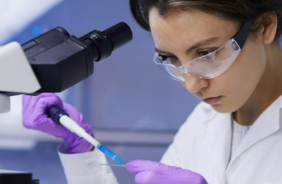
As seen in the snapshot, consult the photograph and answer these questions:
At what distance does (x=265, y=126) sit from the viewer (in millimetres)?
1137

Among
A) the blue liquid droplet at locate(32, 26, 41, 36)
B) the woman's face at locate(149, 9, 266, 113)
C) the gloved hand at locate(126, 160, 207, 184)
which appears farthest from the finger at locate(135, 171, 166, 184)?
the blue liquid droplet at locate(32, 26, 41, 36)

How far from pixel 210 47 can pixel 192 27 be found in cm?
9

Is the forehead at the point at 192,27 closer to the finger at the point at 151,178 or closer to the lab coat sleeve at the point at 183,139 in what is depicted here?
the finger at the point at 151,178

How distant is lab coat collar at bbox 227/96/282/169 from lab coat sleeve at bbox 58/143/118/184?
596 mm

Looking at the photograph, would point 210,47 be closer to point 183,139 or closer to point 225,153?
point 225,153

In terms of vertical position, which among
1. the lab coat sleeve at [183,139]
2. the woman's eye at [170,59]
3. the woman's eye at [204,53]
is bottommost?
the lab coat sleeve at [183,139]

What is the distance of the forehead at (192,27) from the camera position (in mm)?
888

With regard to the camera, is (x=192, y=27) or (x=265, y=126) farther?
(x=265, y=126)

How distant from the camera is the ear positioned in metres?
1.00

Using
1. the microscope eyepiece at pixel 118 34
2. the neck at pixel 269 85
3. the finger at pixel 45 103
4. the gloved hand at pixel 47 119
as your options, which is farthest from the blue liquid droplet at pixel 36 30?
the neck at pixel 269 85

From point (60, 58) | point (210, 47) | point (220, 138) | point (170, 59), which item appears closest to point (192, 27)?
point (210, 47)

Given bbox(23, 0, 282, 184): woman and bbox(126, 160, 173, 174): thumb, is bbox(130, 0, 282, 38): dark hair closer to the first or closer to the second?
bbox(23, 0, 282, 184): woman

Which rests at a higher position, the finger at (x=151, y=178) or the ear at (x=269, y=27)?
the ear at (x=269, y=27)

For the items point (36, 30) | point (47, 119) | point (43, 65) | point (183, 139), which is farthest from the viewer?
point (36, 30)
